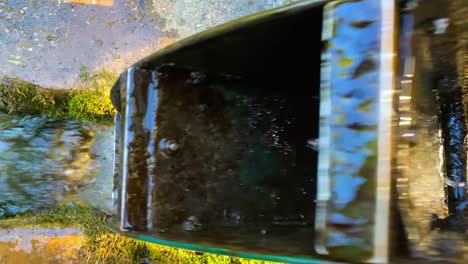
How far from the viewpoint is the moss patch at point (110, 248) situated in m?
2.33

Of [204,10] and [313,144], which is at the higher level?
[204,10]

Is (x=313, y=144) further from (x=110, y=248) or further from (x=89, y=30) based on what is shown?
(x=89, y=30)

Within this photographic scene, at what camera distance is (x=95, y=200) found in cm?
272

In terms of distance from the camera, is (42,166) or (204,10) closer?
(204,10)

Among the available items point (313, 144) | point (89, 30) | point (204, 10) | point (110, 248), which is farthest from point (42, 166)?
point (313, 144)

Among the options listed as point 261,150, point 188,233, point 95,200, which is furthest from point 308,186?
point 95,200

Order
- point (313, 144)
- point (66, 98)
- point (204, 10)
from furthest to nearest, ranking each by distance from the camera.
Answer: point (66, 98)
point (204, 10)
point (313, 144)

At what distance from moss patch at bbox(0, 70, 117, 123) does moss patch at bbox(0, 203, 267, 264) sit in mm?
487

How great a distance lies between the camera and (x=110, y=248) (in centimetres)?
235

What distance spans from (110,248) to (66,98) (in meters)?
0.72

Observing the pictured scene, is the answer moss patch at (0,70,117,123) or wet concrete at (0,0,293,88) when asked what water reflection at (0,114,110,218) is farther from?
wet concrete at (0,0,293,88)

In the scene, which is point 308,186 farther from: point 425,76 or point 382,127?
point 382,127

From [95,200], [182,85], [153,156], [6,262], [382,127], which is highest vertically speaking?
[182,85]

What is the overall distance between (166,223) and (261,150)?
523 mm
